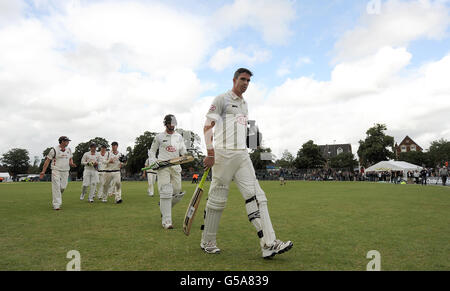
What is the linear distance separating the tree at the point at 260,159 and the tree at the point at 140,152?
37.5 m

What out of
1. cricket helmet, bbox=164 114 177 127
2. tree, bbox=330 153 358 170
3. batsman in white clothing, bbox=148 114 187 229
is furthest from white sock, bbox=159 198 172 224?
tree, bbox=330 153 358 170

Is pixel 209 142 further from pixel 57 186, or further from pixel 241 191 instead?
pixel 57 186

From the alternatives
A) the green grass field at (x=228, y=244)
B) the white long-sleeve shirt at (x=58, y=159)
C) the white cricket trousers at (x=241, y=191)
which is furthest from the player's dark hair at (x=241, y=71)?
the white long-sleeve shirt at (x=58, y=159)

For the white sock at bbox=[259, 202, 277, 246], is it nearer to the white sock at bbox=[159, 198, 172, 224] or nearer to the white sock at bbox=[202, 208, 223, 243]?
the white sock at bbox=[202, 208, 223, 243]

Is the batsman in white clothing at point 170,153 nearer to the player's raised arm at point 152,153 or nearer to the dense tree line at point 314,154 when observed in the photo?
the player's raised arm at point 152,153

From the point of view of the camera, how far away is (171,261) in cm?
440

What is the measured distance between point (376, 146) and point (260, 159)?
3914 centimetres

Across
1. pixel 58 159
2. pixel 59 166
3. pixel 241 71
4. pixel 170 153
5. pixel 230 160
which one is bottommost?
pixel 230 160

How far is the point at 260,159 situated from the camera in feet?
363

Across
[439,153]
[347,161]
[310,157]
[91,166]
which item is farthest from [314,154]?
[91,166]

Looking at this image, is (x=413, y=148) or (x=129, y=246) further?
(x=413, y=148)
